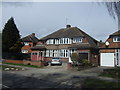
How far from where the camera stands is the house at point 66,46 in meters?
33.4

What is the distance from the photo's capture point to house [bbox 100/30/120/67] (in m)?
30.0

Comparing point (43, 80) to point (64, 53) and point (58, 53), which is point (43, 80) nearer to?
point (64, 53)

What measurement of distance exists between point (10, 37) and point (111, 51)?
20314mm

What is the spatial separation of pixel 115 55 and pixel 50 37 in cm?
1436

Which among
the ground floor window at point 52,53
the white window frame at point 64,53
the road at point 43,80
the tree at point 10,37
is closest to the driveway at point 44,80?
the road at point 43,80

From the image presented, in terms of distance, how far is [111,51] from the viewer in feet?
100

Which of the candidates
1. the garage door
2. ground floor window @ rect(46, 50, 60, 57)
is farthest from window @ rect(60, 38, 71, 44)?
→ the garage door

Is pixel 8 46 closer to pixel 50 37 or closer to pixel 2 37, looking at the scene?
pixel 2 37

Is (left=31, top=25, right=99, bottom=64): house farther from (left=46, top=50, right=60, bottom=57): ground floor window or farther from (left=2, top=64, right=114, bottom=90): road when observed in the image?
(left=2, top=64, right=114, bottom=90): road

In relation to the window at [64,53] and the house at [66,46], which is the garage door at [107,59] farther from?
the window at [64,53]

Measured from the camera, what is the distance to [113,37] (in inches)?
1239

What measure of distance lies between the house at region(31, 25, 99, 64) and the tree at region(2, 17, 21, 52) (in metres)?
4.50

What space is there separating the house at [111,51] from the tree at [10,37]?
17.4 meters

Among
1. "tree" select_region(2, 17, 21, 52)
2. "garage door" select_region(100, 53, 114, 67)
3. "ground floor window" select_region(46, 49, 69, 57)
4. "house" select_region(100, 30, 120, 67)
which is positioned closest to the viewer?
"house" select_region(100, 30, 120, 67)
